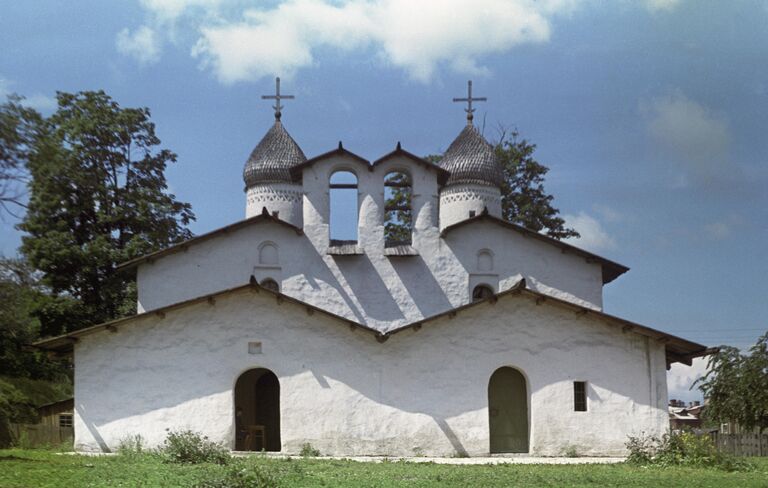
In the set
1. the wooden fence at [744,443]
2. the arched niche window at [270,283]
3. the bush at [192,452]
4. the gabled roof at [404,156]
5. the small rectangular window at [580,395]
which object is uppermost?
the gabled roof at [404,156]

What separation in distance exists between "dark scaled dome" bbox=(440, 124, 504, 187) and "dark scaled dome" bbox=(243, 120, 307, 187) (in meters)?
5.85

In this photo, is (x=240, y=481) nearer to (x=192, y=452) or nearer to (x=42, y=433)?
(x=192, y=452)

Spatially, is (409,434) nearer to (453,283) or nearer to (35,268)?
(453,283)

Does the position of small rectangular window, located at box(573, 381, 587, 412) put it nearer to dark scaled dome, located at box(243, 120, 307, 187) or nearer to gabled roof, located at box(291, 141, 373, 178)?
gabled roof, located at box(291, 141, 373, 178)

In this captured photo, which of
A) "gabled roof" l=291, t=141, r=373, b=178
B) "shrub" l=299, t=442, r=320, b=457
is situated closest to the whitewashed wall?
"gabled roof" l=291, t=141, r=373, b=178

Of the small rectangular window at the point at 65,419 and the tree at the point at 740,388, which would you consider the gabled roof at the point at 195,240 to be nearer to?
the small rectangular window at the point at 65,419

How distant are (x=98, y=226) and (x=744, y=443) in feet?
81.8

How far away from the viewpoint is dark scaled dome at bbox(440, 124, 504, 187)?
121ft

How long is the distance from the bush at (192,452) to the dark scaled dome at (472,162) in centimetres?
1786

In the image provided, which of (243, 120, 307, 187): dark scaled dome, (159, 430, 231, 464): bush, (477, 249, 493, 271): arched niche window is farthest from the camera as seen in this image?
(243, 120, 307, 187): dark scaled dome

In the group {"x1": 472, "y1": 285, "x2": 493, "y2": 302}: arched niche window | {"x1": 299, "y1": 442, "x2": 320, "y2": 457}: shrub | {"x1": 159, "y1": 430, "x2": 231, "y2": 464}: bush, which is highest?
{"x1": 472, "y1": 285, "x2": 493, "y2": 302}: arched niche window

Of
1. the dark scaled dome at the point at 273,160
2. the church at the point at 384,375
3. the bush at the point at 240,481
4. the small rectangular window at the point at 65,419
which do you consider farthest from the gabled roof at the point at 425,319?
the dark scaled dome at the point at 273,160

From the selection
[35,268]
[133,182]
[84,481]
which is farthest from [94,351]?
[133,182]

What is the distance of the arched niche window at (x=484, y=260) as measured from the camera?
1248 inches
